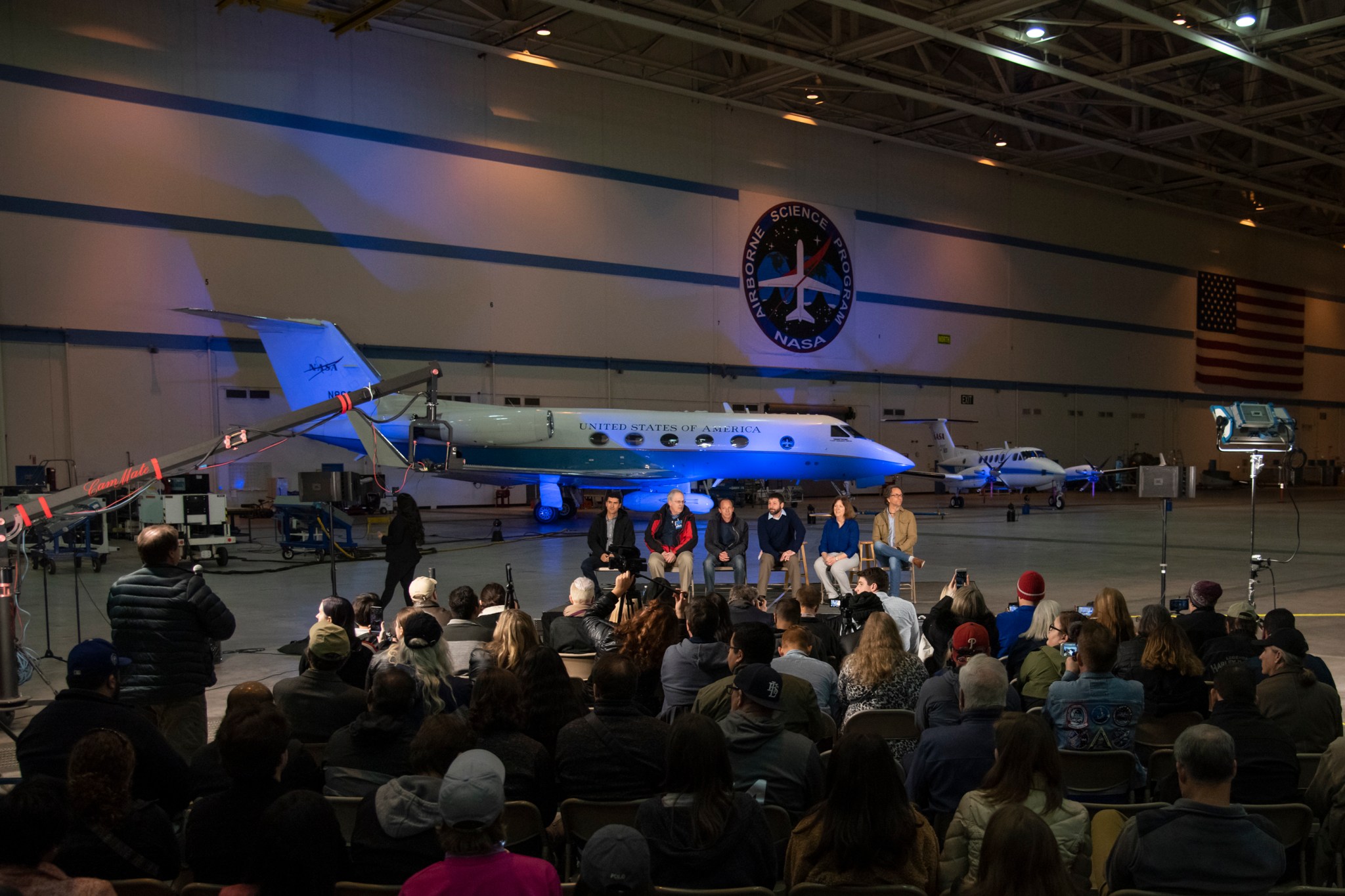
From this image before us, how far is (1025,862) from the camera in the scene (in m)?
2.50

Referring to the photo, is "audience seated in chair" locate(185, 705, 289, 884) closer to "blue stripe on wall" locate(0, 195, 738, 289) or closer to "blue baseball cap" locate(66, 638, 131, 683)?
"blue baseball cap" locate(66, 638, 131, 683)

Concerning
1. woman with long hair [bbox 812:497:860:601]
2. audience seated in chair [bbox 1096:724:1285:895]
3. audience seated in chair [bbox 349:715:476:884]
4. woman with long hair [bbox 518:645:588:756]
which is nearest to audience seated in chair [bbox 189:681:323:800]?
audience seated in chair [bbox 349:715:476:884]

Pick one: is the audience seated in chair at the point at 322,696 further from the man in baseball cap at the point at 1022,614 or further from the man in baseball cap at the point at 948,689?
the man in baseball cap at the point at 1022,614

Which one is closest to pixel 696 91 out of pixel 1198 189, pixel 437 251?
pixel 437 251

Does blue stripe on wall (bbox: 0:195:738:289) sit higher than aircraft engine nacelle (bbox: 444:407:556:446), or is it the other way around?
blue stripe on wall (bbox: 0:195:738:289)

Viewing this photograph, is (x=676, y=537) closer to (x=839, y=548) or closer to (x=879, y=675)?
(x=839, y=548)

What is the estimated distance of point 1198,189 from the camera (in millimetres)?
45906

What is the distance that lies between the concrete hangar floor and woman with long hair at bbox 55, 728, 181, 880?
13.9 feet

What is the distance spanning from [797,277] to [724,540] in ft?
79.7

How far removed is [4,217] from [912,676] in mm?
24672

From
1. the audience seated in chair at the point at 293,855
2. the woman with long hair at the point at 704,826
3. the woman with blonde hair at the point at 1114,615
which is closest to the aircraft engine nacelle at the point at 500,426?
the woman with blonde hair at the point at 1114,615

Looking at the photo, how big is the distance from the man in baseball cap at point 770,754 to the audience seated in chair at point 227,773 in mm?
1694

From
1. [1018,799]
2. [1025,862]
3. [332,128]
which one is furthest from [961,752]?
[332,128]

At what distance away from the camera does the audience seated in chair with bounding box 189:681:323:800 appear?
12.2 ft
